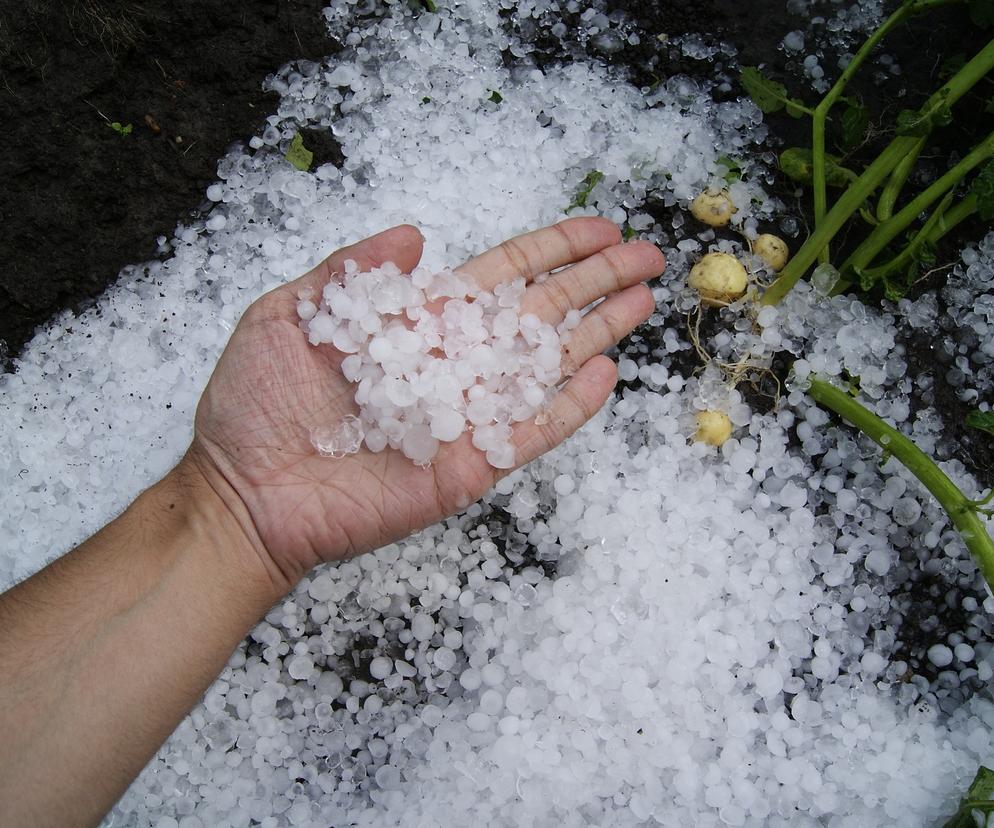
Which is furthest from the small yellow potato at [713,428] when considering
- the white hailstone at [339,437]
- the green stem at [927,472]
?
the white hailstone at [339,437]

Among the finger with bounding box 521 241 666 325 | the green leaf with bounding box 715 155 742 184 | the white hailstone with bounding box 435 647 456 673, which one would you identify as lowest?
the white hailstone with bounding box 435 647 456 673

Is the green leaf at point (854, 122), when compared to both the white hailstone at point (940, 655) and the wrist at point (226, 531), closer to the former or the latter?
the white hailstone at point (940, 655)

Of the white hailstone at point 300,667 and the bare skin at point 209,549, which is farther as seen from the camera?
the white hailstone at point 300,667

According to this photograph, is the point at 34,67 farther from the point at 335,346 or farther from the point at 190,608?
the point at 190,608

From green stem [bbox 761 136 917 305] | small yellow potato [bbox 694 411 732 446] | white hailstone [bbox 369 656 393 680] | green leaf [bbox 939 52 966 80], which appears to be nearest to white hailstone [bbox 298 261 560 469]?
small yellow potato [bbox 694 411 732 446]

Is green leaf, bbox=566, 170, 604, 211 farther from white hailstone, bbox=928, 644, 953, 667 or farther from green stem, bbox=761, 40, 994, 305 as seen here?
white hailstone, bbox=928, 644, 953, 667
